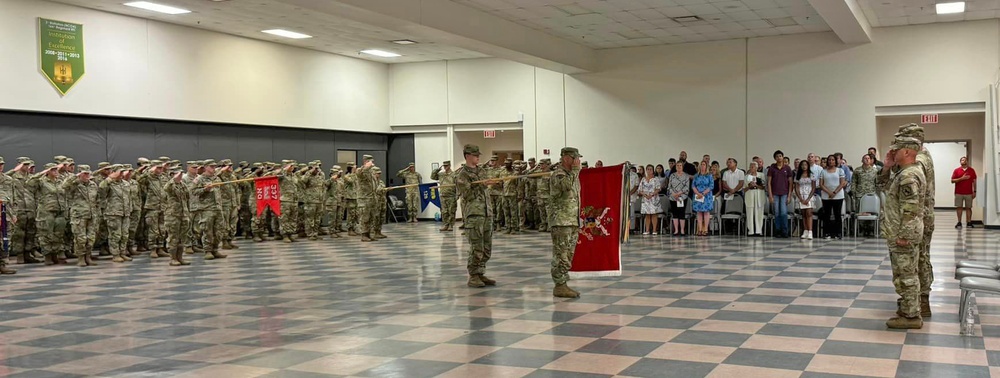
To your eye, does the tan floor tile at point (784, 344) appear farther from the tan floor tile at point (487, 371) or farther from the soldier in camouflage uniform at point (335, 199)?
the soldier in camouflage uniform at point (335, 199)

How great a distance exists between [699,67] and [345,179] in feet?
30.7

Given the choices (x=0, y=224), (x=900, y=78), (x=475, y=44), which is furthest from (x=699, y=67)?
(x=0, y=224)

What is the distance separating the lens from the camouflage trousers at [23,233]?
15.2 meters

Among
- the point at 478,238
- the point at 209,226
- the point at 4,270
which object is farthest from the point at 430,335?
the point at 4,270

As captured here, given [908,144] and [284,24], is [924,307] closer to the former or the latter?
[908,144]

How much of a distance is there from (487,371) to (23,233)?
1253 centimetres

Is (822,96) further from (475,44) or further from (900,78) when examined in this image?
(475,44)

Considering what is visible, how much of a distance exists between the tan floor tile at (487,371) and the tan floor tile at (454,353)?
8.5 inches

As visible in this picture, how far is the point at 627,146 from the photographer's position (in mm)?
23016

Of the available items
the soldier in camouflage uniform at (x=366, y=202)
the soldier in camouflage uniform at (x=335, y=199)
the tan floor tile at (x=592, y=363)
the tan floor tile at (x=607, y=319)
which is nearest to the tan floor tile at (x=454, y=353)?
the tan floor tile at (x=592, y=363)

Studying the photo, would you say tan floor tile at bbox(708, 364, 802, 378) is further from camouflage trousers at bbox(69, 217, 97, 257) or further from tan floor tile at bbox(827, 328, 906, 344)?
camouflage trousers at bbox(69, 217, 97, 257)

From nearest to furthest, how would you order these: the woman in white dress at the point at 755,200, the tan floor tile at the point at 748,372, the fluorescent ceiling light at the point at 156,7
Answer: the tan floor tile at the point at 748,372
the fluorescent ceiling light at the point at 156,7
the woman in white dress at the point at 755,200

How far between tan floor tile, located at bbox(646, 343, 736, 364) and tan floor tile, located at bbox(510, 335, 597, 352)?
25.2 inches

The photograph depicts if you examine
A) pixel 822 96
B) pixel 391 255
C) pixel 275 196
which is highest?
pixel 822 96
